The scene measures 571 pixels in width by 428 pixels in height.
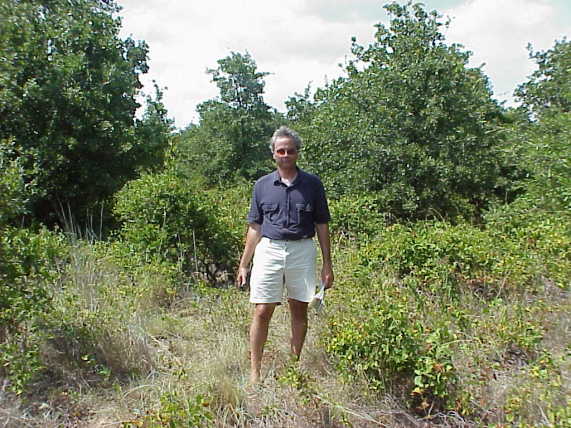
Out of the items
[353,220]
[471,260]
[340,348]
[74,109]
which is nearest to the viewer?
[340,348]

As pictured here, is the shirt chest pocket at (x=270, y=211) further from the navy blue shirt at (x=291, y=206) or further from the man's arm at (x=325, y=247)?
the man's arm at (x=325, y=247)

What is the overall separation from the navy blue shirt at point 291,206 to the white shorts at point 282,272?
0.23 feet

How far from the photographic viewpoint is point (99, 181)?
8.12m

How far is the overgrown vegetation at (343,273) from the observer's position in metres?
2.90

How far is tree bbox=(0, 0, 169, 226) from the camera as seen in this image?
714 centimetres

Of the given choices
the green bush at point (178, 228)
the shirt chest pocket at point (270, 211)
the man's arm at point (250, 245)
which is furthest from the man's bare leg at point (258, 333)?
the green bush at point (178, 228)

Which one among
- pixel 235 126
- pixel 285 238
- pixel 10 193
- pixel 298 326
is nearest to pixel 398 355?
→ pixel 298 326

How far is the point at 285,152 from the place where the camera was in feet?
10.5

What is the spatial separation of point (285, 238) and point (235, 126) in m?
19.0

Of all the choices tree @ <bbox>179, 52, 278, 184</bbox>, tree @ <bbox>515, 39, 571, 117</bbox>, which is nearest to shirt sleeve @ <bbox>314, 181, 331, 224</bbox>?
tree @ <bbox>515, 39, 571, 117</bbox>

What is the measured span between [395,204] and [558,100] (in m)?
3.48

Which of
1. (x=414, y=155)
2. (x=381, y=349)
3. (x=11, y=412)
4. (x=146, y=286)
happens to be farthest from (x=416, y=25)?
(x=11, y=412)

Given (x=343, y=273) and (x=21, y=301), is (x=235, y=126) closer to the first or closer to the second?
(x=343, y=273)

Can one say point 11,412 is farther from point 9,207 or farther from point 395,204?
point 395,204
